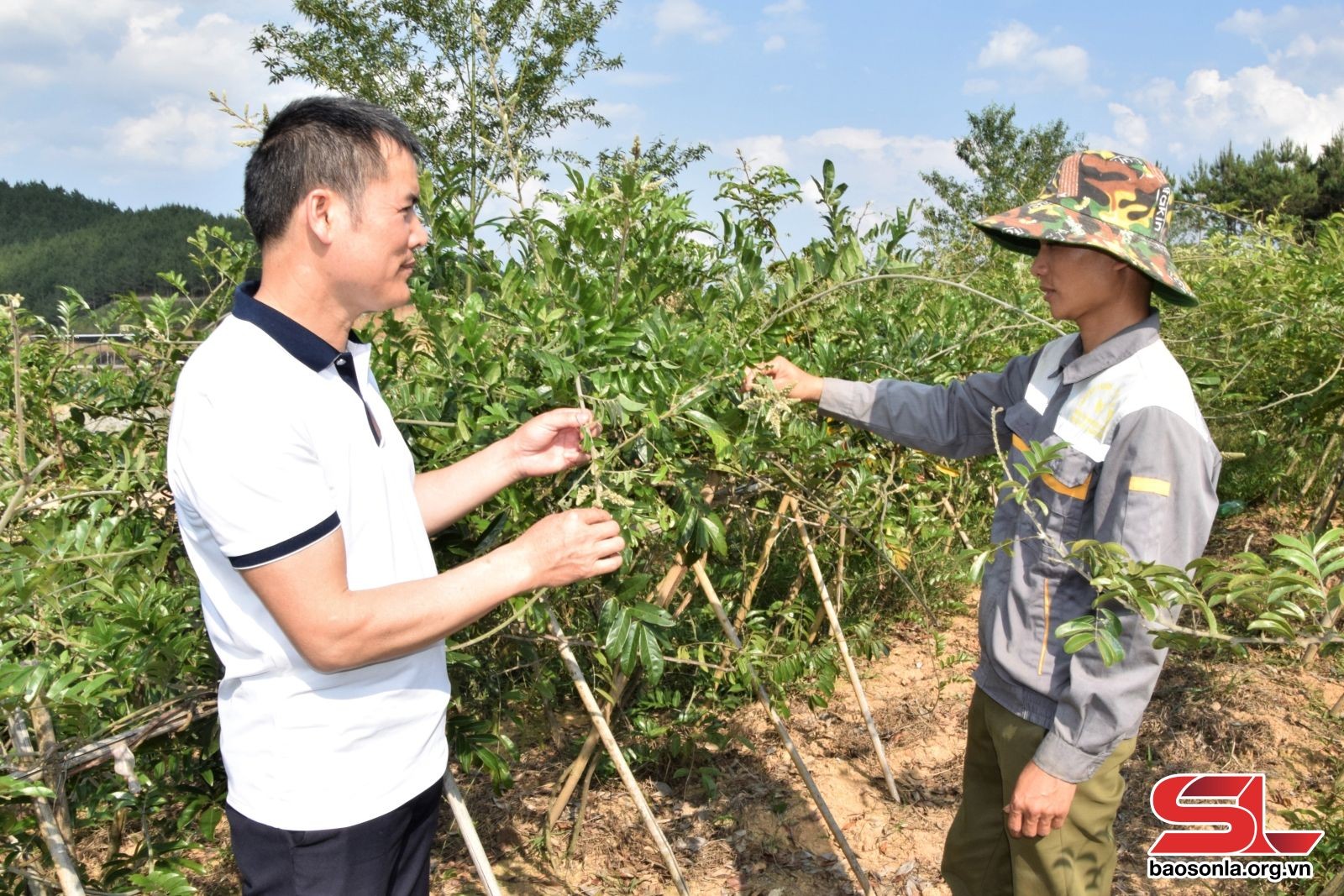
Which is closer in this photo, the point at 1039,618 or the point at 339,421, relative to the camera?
the point at 339,421

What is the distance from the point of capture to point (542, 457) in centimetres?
173

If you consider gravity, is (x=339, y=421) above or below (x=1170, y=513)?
above

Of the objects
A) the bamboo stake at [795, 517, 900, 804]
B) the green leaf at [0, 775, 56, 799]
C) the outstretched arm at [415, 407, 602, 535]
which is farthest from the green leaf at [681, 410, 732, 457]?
the bamboo stake at [795, 517, 900, 804]

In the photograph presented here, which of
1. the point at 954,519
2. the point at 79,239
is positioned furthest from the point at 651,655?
the point at 79,239

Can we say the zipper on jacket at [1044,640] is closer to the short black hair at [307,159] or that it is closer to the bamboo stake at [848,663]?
the bamboo stake at [848,663]

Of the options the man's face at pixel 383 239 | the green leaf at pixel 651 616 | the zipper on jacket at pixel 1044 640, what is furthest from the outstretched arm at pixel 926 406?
the man's face at pixel 383 239

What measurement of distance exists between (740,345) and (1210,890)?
92.8 inches

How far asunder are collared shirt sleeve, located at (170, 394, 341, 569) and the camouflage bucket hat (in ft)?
4.44

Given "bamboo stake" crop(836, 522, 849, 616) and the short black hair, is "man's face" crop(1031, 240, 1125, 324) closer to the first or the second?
the short black hair

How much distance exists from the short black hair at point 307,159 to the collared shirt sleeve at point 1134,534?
1.36 m

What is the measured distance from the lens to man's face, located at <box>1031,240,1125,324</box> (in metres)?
1.89

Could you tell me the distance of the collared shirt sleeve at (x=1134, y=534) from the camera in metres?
1.69

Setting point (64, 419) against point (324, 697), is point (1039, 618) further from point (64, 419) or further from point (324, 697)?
point (64, 419)

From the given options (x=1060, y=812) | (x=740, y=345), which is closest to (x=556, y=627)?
(x=740, y=345)
